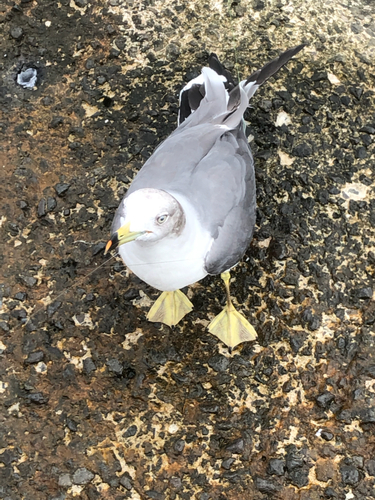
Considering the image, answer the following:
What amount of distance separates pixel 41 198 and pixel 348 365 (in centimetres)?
228

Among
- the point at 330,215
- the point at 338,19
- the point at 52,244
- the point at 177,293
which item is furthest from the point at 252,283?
the point at 338,19

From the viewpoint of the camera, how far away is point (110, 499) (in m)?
2.98

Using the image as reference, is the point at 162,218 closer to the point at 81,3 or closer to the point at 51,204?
the point at 51,204

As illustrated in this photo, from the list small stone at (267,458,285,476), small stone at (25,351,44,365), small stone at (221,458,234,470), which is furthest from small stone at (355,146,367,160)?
small stone at (25,351,44,365)

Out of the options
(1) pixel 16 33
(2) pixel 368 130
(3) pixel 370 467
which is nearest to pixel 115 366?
(3) pixel 370 467

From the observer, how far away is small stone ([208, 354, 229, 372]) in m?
3.35

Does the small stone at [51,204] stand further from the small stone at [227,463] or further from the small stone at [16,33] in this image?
the small stone at [227,463]

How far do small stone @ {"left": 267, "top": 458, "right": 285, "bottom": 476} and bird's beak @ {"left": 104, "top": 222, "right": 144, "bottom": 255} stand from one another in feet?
4.89

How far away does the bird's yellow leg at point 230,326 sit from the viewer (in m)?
3.33

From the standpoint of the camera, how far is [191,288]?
144 inches

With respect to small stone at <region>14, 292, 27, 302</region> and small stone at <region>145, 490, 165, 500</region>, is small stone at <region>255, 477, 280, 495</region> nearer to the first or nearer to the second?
small stone at <region>145, 490, 165, 500</region>

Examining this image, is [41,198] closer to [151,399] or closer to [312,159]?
[151,399]

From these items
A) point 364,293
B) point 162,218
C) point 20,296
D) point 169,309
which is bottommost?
point 20,296

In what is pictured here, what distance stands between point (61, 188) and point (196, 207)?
4.25 feet
